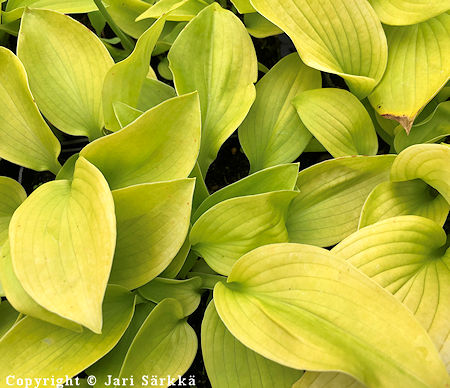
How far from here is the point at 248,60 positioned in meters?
0.91

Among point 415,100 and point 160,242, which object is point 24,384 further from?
point 415,100

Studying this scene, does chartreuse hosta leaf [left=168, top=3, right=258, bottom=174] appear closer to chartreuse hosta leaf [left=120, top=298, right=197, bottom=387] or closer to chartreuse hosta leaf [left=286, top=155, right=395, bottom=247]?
chartreuse hosta leaf [left=286, top=155, right=395, bottom=247]

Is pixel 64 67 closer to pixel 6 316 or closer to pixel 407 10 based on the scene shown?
pixel 6 316

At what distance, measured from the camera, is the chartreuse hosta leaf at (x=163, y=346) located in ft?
2.43

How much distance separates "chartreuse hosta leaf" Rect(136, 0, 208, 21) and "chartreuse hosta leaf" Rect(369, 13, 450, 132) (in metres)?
0.41

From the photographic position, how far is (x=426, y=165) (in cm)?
75

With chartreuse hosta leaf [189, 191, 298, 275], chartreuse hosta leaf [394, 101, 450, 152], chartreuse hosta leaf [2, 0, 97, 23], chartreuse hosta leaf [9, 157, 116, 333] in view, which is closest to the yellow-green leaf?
chartreuse hosta leaf [189, 191, 298, 275]

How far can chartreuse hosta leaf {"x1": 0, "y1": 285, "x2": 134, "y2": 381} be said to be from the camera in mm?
712

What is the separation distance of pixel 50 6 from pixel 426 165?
2.85 feet

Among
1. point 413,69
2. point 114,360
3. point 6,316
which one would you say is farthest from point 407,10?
point 6,316

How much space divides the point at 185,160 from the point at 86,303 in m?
0.27

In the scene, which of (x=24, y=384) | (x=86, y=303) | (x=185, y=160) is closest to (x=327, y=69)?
(x=185, y=160)

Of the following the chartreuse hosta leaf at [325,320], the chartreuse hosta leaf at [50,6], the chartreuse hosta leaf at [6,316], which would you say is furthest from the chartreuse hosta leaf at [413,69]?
the chartreuse hosta leaf at [6,316]

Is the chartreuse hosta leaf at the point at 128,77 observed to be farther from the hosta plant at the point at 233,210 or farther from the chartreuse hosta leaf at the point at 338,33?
the chartreuse hosta leaf at the point at 338,33
